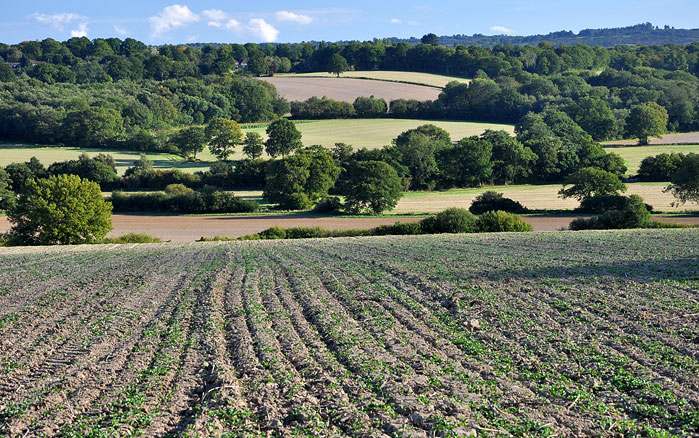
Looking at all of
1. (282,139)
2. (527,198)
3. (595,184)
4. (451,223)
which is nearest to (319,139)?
(282,139)

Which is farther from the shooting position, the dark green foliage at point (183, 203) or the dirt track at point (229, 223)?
the dark green foliage at point (183, 203)

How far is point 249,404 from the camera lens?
12.2 metres

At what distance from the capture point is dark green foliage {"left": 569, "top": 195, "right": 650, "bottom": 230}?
48.7 m

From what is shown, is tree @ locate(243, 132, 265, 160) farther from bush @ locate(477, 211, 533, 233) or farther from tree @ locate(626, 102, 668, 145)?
tree @ locate(626, 102, 668, 145)

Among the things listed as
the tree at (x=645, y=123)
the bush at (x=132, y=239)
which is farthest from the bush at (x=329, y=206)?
the tree at (x=645, y=123)

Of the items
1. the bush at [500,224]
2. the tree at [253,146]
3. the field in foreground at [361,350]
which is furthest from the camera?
the tree at [253,146]

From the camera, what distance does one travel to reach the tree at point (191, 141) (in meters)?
101

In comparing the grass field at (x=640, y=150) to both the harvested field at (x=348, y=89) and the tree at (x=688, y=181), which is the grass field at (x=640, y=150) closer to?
the tree at (x=688, y=181)

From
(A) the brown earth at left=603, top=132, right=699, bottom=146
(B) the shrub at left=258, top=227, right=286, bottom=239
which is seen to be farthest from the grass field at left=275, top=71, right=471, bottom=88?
(B) the shrub at left=258, top=227, right=286, bottom=239

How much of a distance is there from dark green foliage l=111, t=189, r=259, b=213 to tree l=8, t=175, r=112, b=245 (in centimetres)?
1830

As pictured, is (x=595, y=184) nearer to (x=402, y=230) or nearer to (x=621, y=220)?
(x=621, y=220)

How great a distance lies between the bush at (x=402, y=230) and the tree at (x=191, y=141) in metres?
59.8

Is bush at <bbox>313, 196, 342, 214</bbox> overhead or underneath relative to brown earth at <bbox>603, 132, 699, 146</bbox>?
underneath

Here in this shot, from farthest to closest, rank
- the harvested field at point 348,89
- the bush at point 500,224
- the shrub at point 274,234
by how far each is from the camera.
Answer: the harvested field at point 348,89 < the shrub at point 274,234 < the bush at point 500,224
